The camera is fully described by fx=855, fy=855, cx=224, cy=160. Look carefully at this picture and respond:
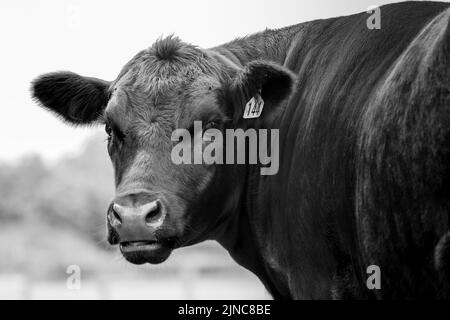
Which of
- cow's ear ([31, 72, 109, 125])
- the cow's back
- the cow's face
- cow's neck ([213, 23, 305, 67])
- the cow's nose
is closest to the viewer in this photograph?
the cow's back

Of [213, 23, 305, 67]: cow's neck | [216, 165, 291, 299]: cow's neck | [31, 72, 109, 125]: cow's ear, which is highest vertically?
[213, 23, 305, 67]: cow's neck

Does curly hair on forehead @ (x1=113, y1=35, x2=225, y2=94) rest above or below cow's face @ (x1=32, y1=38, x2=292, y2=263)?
above

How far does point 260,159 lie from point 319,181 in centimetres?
109

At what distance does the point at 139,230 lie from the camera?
18.3 ft

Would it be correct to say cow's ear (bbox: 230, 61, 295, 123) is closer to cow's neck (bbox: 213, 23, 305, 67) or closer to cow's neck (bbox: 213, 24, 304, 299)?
cow's neck (bbox: 213, 24, 304, 299)

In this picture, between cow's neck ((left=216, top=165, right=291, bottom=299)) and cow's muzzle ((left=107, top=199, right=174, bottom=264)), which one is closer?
cow's muzzle ((left=107, top=199, right=174, bottom=264))

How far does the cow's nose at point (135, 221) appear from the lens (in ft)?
18.3

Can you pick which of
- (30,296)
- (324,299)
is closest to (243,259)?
(324,299)

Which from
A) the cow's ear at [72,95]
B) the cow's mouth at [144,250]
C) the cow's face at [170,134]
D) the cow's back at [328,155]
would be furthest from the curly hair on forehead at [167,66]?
the cow's mouth at [144,250]

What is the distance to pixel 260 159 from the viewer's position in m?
6.46

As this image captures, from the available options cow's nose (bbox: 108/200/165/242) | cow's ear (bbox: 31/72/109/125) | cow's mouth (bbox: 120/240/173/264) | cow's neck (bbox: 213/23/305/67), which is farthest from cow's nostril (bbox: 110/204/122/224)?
cow's neck (bbox: 213/23/305/67)

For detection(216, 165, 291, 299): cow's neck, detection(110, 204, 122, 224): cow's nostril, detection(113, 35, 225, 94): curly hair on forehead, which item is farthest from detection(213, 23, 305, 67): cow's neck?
detection(110, 204, 122, 224): cow's nostril

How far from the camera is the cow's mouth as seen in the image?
18.6 ft

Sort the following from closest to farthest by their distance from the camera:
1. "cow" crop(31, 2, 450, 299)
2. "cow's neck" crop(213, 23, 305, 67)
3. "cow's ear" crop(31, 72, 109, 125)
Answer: "cow" crop(31, 2, 450, 299) → "cow's ear" crop(31, 72, 109, 125) → "cow's neck" crop(213, 23, 305, 67)
